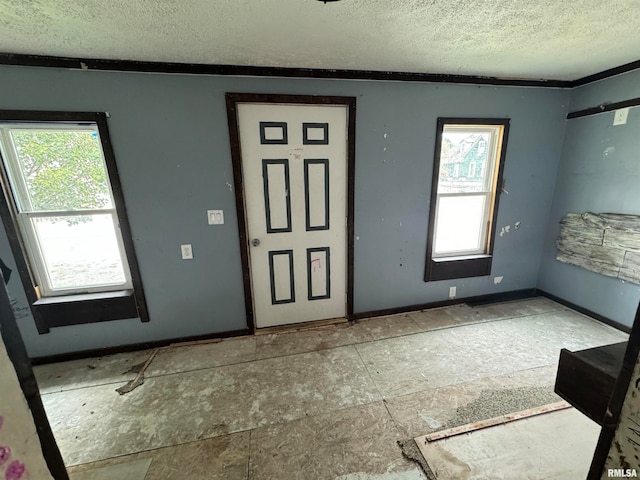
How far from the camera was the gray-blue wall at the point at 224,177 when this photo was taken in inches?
76.9

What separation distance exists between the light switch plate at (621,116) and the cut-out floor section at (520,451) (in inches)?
98.4

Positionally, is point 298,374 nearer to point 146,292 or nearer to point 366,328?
point 366,328

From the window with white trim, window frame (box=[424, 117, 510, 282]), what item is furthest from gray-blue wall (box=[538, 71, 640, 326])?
the window with white trim

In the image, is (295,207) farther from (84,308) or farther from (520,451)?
(520,451)

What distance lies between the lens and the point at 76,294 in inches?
84.6

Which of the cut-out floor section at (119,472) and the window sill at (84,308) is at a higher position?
the window sill at (84,308)

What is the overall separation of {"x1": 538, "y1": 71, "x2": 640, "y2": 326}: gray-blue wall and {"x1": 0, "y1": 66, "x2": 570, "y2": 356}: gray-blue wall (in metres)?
0.14

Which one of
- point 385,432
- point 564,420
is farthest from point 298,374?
point 564,420

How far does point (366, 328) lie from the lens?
100 inches

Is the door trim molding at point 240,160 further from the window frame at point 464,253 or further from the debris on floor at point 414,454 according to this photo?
the debris on floor at point 414,454

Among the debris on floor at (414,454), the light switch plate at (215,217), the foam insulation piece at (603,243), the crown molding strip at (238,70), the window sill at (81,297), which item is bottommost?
the debris on floor at (414,454)

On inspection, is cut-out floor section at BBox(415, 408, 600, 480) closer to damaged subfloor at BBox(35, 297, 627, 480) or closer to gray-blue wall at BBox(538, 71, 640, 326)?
damaged subfloor at BBox(35, 297, 627, 480)

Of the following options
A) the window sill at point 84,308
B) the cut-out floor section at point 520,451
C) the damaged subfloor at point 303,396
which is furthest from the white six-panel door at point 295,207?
the cut-out floor section at point 520,451

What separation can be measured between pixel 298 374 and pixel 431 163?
2.23 meters
